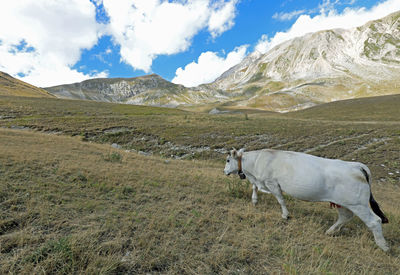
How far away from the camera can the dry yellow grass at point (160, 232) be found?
362 centimetres

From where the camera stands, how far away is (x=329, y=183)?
16.0ft

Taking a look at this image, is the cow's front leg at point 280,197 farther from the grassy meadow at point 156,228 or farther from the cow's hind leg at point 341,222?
the cow's hind leg at point 341,222

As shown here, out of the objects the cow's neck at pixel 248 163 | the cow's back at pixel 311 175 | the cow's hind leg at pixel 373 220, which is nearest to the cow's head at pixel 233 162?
the cow's neck at pixel 248 163

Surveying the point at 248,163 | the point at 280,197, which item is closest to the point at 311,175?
the point at 280,197

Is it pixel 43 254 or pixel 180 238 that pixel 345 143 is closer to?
pixel 180 238

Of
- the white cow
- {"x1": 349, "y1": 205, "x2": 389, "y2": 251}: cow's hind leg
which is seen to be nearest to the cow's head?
the white cow

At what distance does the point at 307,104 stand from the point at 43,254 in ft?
567

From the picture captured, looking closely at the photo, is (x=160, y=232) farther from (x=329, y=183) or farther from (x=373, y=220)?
(x=373, y=220)

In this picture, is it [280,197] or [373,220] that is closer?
[373,220]

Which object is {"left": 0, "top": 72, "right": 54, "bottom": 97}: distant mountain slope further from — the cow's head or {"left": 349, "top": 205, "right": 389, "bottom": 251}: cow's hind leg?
{"left": 349, "top": 205, "right": 389, "bottom": 251}: cow's hind leg

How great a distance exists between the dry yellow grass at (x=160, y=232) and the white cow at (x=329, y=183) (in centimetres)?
60

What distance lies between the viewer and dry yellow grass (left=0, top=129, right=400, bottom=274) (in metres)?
3.62

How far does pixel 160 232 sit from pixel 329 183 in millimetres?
4416

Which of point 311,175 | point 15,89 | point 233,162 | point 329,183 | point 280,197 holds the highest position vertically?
point 15,89
